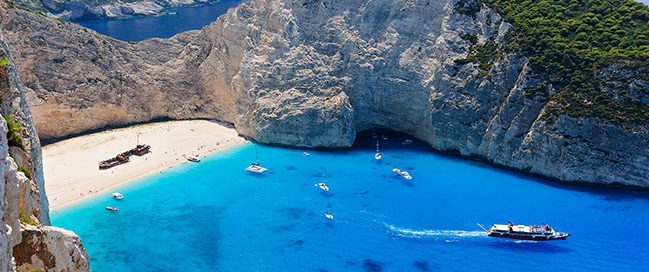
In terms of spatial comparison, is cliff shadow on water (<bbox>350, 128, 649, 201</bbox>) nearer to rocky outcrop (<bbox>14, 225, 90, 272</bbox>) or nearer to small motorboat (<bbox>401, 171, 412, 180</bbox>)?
small motorboat (<bbox>401, 171, 412, 180</bbox>)

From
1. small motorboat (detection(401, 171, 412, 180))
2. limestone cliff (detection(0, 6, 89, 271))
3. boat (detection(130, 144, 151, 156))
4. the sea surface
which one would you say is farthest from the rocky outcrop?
the sea surface

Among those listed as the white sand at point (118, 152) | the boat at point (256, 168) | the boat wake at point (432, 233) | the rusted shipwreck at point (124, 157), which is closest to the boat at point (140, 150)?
the rusted shipwreck at point (124, 157)

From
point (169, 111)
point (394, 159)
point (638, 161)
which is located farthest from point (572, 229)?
point (169, 111)

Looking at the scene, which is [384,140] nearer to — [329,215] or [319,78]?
[319,78]

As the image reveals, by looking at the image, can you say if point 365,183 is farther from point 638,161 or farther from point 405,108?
point 638,161

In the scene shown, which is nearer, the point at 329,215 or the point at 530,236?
the point at 530,236

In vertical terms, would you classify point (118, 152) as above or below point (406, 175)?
below

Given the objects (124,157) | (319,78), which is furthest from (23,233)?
(319,78)
